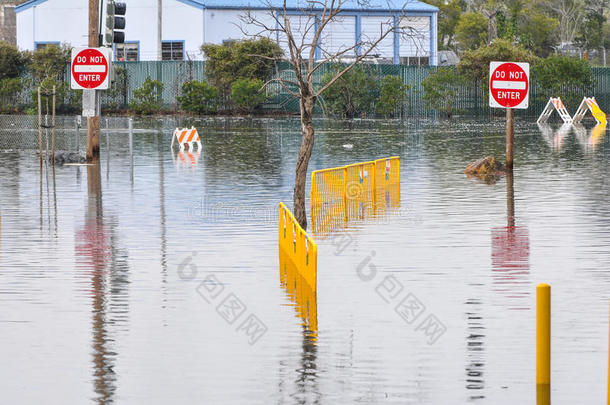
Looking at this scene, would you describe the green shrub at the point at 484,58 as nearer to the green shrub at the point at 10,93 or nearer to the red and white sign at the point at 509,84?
the green shrub at the point at 10,93

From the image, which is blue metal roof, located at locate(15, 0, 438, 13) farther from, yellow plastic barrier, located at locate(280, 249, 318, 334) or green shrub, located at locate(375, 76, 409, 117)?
yellow plastic barrier, located at locate(280, 249, 318, 334)

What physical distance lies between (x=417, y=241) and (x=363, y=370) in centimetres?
699

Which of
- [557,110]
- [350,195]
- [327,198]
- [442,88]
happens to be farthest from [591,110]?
[327,198]

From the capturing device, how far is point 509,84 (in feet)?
86.5

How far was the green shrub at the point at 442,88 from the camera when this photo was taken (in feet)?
198

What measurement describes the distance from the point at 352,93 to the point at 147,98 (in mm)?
10079

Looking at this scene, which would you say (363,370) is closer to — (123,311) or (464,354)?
(464,354)

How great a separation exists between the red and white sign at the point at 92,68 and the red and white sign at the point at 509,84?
8.67 meters

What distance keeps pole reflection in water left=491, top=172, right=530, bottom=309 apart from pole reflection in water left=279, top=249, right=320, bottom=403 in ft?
6.37

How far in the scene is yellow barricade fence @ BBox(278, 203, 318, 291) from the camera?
40.9 ft

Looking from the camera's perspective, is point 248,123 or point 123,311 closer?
point 123,311

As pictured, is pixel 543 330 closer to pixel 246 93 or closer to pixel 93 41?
pixel 93 41

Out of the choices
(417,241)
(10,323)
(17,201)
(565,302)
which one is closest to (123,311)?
(10,323)

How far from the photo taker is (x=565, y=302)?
1208cm
